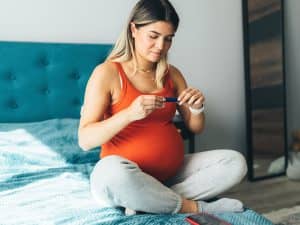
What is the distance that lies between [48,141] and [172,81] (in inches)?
26.2

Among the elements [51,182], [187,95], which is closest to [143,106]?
[187,95]

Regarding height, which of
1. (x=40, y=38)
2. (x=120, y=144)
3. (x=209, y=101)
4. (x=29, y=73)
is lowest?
(x=209, y=101)

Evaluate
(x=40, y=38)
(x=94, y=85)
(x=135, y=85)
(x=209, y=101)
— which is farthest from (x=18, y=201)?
(x=209, y=101)

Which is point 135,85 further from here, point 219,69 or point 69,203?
point 219,69

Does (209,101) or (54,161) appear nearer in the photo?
(54,161)

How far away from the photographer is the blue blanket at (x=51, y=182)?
120 cm

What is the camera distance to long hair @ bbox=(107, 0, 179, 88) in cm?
140

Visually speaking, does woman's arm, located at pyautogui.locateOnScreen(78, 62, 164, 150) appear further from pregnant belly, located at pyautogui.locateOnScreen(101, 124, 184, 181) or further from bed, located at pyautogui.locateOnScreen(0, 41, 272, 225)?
bed, located at pyautogui.locateOnScreen(0, 41, 272, 225)

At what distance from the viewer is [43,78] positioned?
2.27 meters

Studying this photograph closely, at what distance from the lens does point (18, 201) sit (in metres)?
1.34

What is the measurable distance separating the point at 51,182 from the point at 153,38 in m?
0.66

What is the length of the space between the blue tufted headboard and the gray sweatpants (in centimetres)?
106

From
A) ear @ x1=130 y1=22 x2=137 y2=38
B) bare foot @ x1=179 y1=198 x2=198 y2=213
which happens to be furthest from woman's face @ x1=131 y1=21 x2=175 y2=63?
bare foot @ x1=179 y1=198 x2=198 y2=213

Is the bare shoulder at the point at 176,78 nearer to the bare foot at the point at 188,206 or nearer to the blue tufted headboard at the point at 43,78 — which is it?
the bare foot at the point at 188,206
